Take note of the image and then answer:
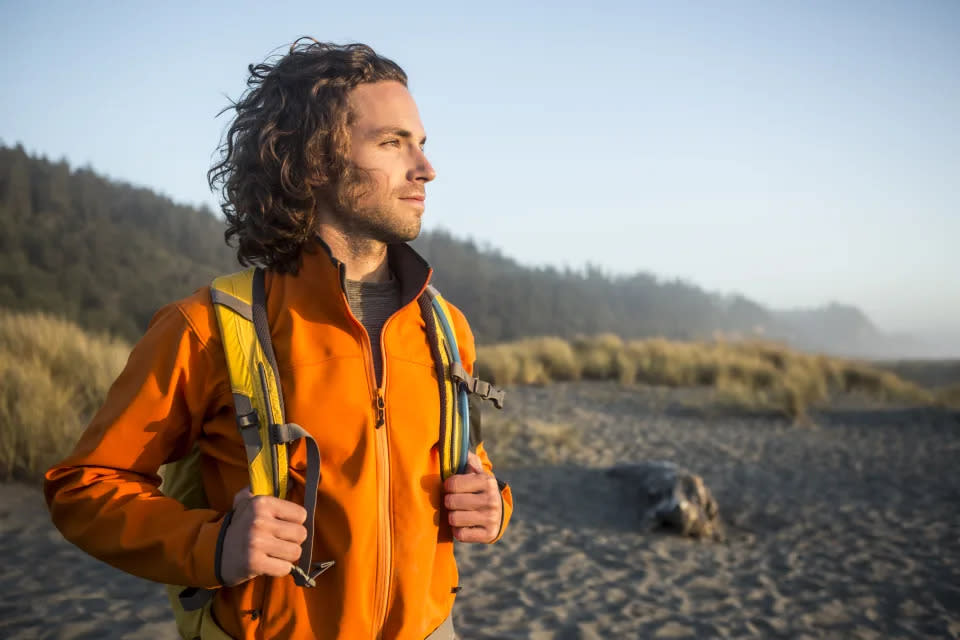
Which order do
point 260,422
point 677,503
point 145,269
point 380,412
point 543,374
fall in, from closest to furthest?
point 260,422, point 380,412, point 677,503, point 543,374, point 145,269

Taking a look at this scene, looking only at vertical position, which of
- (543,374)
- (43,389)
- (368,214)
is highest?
(368,214)

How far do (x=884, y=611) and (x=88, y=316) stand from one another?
17.5 meters

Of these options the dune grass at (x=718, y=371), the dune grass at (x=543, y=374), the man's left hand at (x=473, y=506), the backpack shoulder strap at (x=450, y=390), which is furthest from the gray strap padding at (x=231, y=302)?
the dune grass at (x=718, y=371)

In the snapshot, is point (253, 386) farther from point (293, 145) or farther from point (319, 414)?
point (293, 145)

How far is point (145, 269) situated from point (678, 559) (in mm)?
21341

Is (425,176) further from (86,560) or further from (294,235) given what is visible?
(86,560)

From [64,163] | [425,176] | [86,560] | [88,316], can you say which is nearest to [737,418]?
[86,560]

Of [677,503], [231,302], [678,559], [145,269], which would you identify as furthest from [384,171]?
[145,269]

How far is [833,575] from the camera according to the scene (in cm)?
458

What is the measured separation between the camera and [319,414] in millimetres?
1274

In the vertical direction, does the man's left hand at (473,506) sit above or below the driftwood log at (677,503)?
above

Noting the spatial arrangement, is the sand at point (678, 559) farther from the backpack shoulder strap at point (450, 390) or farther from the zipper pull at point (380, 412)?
the zipper pull at point (380, 412)

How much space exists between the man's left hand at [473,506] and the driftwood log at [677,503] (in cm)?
451

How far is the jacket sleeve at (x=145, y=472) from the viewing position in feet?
3.70
